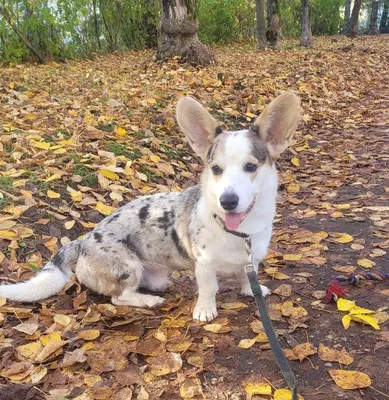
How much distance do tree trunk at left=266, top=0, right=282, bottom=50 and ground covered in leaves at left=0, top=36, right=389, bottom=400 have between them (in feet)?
24.0

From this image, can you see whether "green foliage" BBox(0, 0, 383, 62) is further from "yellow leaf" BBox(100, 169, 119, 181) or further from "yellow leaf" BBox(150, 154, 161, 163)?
"yellow leaf" BBox(100, 169, 119, 181)

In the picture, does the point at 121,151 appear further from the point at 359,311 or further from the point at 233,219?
the point at 359,311

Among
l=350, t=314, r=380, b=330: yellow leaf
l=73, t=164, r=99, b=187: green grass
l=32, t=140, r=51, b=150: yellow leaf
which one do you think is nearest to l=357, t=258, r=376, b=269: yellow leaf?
l=350, t=314, r=380, b=330: yellow leaf

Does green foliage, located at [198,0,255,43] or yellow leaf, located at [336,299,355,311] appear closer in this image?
yellow leaf, located at [336,299,355,311]

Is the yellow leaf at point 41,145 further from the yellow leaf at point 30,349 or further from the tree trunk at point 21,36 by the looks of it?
the tree trunk at point 21,36

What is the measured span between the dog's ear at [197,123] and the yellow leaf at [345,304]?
53.8 inches

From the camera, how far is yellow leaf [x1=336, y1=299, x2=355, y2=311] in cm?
314

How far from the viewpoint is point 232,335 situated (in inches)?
120

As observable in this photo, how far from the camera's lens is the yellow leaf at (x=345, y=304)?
10.3 ft

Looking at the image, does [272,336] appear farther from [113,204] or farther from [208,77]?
[208,77]

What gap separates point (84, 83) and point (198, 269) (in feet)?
22.1

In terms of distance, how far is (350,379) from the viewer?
251 centimetres

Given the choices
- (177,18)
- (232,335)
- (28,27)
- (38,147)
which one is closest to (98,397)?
(232,335)

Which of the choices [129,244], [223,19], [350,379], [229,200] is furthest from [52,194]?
[223,19]
